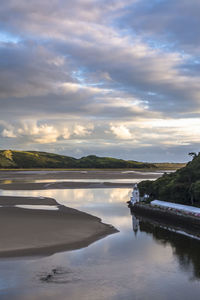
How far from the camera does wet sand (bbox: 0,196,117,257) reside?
1014 inches

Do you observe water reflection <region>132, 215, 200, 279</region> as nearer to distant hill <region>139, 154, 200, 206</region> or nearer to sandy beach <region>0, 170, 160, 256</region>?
sandy beach <region>0, 170, 160, 256</region>

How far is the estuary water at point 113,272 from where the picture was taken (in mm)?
17547

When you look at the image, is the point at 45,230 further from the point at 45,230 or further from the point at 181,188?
the point at 181,188

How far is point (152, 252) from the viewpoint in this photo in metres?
26.0

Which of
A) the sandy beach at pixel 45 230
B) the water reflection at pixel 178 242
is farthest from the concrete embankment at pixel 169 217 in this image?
the sandy beach at pixel 45 230

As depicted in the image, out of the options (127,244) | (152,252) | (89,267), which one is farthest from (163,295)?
(127,244)

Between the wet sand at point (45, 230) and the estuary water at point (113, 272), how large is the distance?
1616 millimetres

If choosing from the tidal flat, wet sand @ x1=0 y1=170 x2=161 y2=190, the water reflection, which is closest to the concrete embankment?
the water reflection

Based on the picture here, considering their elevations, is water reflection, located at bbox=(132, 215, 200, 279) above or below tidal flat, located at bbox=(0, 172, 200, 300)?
below

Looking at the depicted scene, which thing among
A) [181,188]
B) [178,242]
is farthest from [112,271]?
[181,188]

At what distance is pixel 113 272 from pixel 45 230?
43.2 ft

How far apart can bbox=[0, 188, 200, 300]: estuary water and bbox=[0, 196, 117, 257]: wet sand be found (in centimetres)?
162

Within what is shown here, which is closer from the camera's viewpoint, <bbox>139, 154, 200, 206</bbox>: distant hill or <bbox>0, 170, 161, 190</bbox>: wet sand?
<bbox>139, 154, 200, 206</bbox>: distant hill

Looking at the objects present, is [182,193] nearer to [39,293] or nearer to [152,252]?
[152,252]
